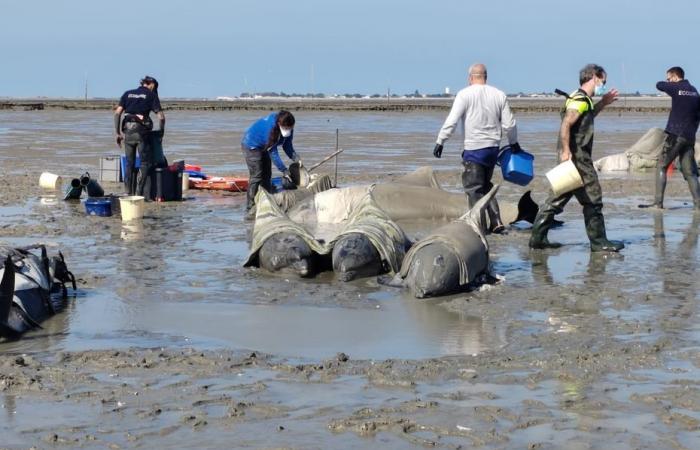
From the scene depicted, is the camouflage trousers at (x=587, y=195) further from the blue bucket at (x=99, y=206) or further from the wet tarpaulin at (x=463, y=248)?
the blue bucket at (x=99, y=206)

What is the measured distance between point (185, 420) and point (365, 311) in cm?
326

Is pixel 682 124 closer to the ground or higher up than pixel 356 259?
higher up

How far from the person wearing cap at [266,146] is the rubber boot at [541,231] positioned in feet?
→ 12.1

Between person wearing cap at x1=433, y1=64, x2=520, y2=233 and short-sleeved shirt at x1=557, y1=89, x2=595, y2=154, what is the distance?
2.95 ft

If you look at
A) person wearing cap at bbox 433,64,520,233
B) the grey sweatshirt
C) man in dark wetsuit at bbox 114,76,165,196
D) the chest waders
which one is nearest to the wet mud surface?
the chest waders

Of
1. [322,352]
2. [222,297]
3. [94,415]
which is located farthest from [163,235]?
[94,415]

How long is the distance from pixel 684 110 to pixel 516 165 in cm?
362

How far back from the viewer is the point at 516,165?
12711 millimetres

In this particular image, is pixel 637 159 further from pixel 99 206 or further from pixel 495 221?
pixel 99 206

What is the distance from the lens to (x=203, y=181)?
61.2 feet

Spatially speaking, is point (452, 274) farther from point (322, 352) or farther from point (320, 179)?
point (320, 179)

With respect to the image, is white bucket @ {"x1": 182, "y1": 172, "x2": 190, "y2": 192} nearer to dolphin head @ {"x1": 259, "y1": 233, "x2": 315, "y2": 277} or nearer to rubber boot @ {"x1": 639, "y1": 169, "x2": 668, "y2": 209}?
rubber boot @ {"x1": 639, "y1": 169, "x2": 668, "y2": 209}

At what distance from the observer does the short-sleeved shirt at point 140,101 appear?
1587 centimetres

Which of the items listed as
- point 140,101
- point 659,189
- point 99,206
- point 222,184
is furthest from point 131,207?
point 659,189
